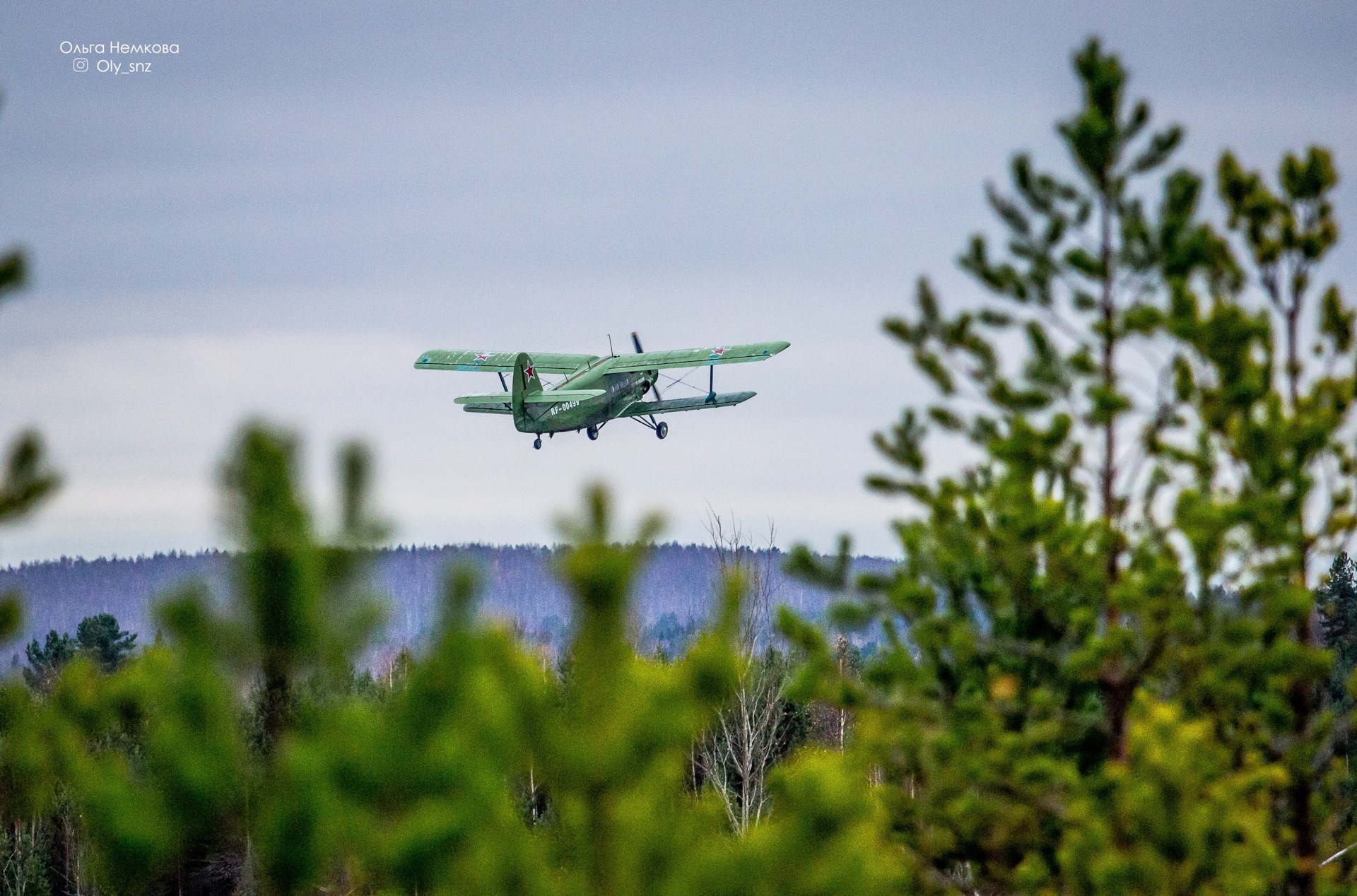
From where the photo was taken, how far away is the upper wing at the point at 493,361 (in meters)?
59.9

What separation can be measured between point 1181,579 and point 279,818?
4.63 m

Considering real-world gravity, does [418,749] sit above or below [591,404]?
below

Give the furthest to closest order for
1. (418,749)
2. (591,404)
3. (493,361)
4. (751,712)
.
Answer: (493,361) → (591,404) → (751,712) → (418,749)

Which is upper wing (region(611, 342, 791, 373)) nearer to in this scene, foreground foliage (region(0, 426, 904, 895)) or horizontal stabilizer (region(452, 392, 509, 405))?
horizontal stabilizer (region(452, 392, 509, 405))

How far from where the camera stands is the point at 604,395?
2083 inches

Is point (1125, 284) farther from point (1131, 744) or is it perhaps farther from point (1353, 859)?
point (1353, 859)

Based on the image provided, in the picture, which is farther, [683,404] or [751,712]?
[683,404]

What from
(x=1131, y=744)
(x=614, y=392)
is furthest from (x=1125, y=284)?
(x=614, y=392)

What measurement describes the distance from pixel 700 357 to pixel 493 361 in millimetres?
8887

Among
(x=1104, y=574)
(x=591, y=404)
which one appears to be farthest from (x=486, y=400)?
(x=1104, y=574)

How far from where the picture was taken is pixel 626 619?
6.02 meters

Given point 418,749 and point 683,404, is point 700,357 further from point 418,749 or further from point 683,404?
point 418,749

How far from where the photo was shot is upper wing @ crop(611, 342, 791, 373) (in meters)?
54.7

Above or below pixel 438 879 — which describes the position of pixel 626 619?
above
